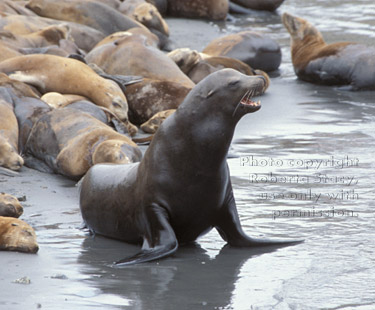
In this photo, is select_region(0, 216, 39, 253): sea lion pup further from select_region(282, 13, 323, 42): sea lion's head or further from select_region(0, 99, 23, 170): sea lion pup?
select_region(282, 13, 323, 42): sea lion's head

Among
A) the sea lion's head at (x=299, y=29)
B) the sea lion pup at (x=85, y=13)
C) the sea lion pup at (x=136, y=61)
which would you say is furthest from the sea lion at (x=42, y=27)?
the sea lion's head at (x=299, y=29)

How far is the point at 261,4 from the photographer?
64.1 ft

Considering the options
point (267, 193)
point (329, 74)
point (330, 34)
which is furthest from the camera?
point (330, 34)

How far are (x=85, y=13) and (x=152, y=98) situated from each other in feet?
16.6

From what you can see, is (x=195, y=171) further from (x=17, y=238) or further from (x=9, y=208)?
(x=9, y=208)

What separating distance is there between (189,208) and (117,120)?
12.7 ft

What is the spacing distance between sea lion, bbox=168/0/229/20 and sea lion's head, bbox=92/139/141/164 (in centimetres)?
1116

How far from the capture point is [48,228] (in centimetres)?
556

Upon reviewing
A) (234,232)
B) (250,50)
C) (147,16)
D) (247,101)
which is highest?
(247,101)

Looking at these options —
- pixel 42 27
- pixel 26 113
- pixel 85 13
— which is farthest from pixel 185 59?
pixel 26 113

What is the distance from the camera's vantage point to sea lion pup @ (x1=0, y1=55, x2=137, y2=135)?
945 cm

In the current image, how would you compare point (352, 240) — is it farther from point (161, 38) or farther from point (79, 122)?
point (161, 38)

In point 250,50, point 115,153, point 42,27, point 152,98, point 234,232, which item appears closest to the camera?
point 234,232

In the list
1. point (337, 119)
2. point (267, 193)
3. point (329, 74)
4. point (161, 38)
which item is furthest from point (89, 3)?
point (267, 193)
